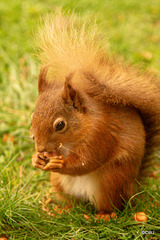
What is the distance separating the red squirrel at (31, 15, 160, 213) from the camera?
72.9 inches

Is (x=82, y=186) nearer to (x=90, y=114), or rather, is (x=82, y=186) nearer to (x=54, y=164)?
(x=54, y=164)

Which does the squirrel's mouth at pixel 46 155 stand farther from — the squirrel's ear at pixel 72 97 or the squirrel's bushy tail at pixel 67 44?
the squirrel's bushy tail at pixel 67 44

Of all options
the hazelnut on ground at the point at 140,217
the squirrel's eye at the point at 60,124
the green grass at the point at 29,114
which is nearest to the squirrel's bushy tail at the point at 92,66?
the green grass at the point at 29,114

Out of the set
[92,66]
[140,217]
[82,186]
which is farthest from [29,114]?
[140,217]

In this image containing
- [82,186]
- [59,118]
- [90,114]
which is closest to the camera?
[59,118]

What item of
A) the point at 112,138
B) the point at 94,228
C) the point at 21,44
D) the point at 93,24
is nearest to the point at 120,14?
the point at 21,44

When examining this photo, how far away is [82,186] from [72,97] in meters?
0.64

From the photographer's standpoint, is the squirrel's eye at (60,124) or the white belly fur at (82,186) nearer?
the squirrel's eye at (60,124)

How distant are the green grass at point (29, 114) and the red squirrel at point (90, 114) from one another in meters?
0.14

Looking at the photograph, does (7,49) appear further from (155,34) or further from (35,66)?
(155,34)

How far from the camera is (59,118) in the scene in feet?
5.95

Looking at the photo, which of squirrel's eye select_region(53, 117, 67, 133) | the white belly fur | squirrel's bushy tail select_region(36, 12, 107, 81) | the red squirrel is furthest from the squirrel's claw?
→ squirrel's bushy tail select_region(36, 12, 107, 81)

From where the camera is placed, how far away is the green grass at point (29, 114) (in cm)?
202

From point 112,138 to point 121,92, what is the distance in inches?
10.9
